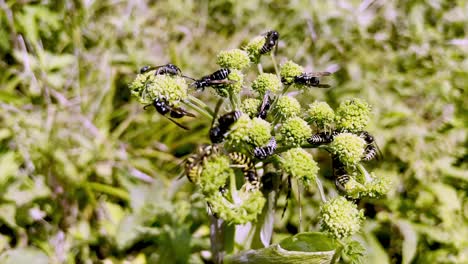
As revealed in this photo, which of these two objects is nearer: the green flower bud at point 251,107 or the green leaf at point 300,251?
the green leaf at point 300,251

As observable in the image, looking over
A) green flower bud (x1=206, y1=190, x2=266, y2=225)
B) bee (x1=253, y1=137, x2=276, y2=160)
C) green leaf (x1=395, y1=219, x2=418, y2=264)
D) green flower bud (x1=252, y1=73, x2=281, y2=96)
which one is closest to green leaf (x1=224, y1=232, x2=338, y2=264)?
green flower bud (x1=206, y1=190, x2=266, y2=225)

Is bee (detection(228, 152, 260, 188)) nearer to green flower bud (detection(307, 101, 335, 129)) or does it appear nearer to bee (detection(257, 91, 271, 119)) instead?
bee (detection(257, 91, 271, 119))

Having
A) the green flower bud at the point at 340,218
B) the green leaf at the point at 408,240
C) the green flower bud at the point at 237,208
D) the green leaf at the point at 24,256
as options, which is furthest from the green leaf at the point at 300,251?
the green leaf at the point at 24,256

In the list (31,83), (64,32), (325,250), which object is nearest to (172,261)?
(325,250)

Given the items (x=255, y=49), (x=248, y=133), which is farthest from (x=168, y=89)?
(x=255, y=49)

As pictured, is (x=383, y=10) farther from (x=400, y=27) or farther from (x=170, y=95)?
(x=170, y=95)

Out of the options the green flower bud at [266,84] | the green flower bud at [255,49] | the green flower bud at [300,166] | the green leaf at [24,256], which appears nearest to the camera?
the green flower bud at [300,166]

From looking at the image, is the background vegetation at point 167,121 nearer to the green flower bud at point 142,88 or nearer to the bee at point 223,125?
the green flower bud at point 142,88

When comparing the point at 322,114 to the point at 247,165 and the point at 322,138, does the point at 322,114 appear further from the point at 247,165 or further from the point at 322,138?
the point at 247,165
